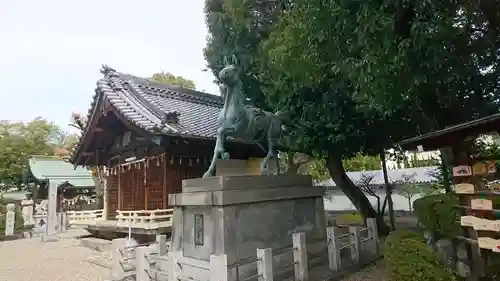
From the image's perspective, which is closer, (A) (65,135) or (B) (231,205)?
(B) (231,205)

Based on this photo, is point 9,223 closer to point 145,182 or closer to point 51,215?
point 51,215

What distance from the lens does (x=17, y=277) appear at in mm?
→ 10031

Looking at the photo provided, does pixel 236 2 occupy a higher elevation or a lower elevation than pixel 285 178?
higher

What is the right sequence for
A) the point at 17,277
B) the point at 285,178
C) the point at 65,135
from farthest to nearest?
the point at 65,135, the point at 17,277, the point at 285,178

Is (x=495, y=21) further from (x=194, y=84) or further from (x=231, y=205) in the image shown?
(x=194, y=84)

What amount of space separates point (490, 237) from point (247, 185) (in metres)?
4.44

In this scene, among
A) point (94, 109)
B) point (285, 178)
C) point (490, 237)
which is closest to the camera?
point (490, 237)

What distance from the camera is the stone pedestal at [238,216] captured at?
7.10m

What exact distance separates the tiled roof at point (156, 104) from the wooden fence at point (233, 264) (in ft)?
14.2

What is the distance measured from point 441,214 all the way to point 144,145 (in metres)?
11.1

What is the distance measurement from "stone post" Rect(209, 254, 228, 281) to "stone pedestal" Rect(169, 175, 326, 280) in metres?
1.03

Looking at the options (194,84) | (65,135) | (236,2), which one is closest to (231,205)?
(236,2)

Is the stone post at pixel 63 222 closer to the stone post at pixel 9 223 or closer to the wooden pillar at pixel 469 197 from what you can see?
the stone post at pixel 9 223

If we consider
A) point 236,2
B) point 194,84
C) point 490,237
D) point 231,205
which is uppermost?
point 194,84
